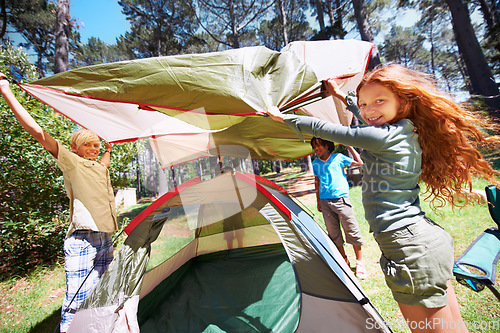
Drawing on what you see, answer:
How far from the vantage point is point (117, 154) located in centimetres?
426

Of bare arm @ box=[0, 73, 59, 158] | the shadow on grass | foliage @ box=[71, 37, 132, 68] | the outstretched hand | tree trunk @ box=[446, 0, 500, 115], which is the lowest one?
the shadow on grass

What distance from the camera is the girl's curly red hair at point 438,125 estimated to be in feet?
3.42

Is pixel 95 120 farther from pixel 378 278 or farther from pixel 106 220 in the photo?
pixel 378 278

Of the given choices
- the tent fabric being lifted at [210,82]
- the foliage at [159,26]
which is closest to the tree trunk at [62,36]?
the tent fabric being lifted at [210,82]

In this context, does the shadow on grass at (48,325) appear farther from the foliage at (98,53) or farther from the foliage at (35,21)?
the foliage at (98,53)

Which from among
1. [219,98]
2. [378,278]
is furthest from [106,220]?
[378,278]

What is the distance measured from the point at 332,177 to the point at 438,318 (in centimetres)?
177

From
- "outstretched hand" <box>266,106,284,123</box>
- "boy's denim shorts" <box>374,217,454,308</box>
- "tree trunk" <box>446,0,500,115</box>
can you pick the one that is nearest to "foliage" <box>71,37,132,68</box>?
"outstretched hand" <box>266,106,284,123</box>

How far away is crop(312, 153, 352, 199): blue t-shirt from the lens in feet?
8.47

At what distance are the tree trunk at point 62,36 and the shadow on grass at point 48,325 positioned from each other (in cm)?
464

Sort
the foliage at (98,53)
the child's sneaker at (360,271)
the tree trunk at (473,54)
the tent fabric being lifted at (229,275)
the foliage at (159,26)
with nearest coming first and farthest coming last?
1. the tent fabric being lifted at (229,275)
2. the child's sneaker at (360,271)
3. the tree trunk at (473,54)
4. the foliage at (159,26)
5. the foliage at (98,53)

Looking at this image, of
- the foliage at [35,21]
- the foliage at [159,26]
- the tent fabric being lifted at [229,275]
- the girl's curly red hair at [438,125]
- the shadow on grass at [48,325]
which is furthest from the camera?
the foliage at [159,26]

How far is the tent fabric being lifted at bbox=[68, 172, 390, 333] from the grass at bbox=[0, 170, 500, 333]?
0.41 meters

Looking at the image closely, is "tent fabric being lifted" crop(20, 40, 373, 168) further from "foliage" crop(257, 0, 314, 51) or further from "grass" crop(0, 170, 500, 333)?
"foliage" crop(257, 0, 314, 51)
